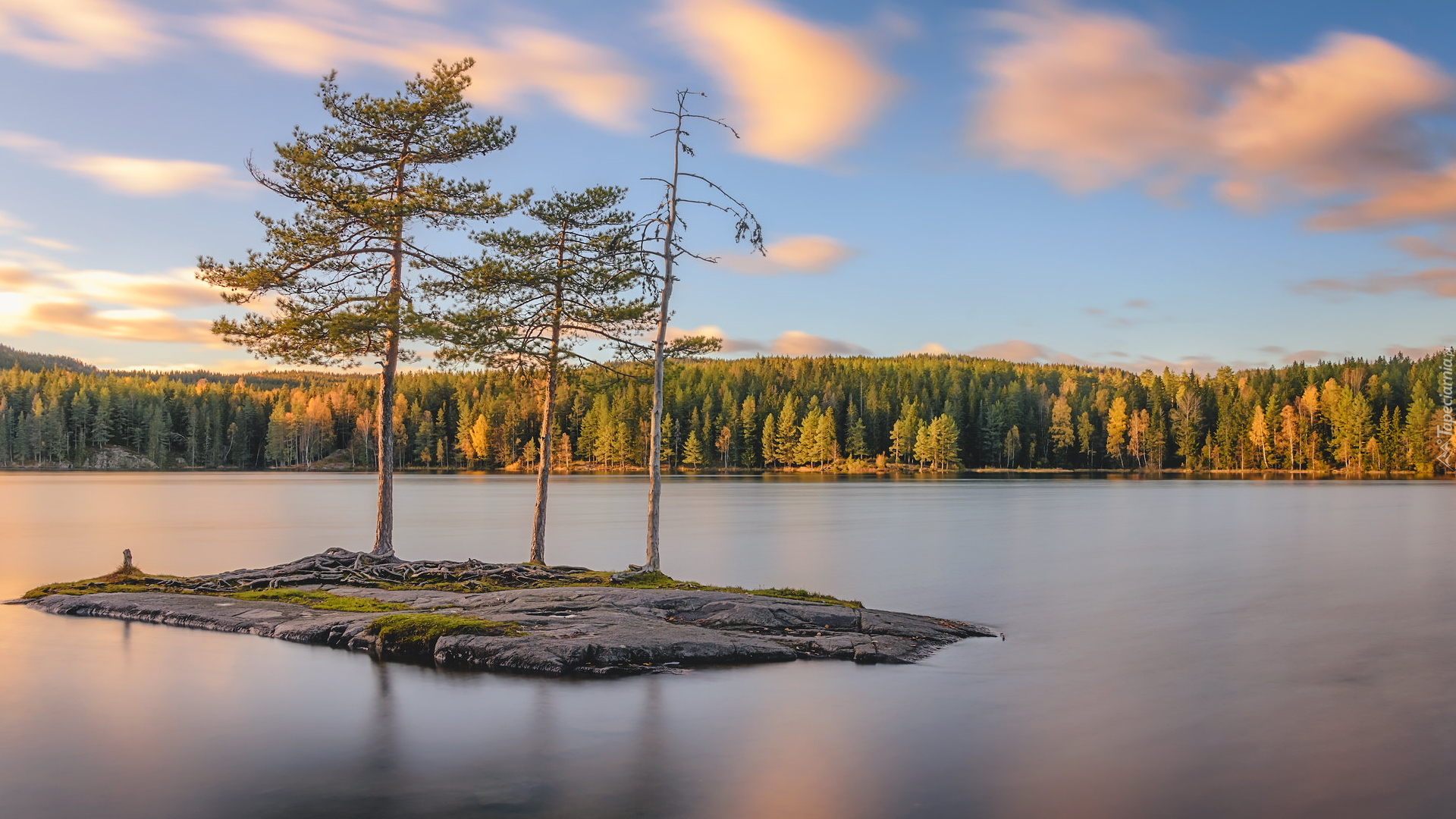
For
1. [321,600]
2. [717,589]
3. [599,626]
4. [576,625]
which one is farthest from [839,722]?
[321,600]

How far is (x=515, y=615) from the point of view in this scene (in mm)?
17984

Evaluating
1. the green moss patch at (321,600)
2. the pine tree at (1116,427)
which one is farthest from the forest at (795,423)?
the green moss patch at (321,600)

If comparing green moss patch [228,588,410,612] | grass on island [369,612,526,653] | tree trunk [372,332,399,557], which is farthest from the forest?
grass on island [369,612,526,653]

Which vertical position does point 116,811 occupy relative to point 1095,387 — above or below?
below

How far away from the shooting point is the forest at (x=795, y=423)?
486 feet

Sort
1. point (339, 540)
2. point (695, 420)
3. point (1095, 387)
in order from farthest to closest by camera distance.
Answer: point (1095, 387)
point (695, 420)
point (339, 540)

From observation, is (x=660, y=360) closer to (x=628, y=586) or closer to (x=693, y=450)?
(x=628, y=586)

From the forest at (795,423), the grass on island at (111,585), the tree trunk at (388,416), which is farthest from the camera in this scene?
the forest at (795,423)

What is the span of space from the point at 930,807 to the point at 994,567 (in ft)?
87.1

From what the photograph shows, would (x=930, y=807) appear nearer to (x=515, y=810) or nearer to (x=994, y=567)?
(x=515, y=810)

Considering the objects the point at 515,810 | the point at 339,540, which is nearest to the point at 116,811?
the point at 515,810

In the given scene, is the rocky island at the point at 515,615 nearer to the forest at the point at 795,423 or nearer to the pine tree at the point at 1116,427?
the forest at the point at 795,423

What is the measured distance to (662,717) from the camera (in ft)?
41.9

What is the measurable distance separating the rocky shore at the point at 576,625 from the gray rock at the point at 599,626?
0.03 metres
